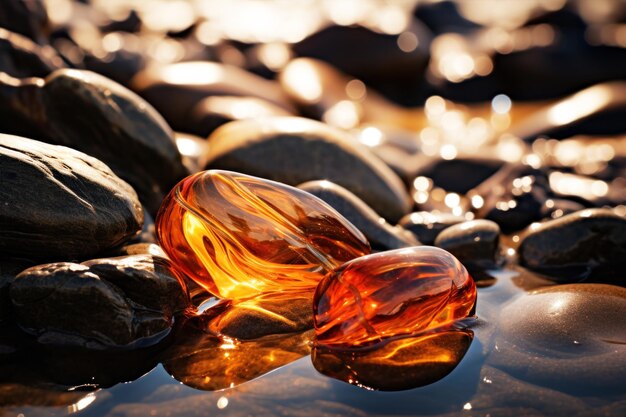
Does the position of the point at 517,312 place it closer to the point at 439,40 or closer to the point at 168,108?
the point at 168,108

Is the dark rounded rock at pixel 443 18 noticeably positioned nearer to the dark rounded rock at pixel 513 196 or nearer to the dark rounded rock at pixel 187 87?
the dark rounded rock at pixel 187 87

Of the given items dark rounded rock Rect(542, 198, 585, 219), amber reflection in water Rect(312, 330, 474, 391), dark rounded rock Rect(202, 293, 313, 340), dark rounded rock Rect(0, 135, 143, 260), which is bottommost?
dark rounded rock Rect(542, 198, 585, 219)

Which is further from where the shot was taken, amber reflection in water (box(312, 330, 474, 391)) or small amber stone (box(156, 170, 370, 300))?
small amber stone (box(156, 170, 370, 300))

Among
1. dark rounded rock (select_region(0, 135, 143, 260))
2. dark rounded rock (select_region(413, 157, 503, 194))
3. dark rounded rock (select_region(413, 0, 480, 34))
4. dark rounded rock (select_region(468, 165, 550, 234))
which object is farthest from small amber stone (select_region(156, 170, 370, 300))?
dark rounded rock (select_region(413, 0, 480, 34))

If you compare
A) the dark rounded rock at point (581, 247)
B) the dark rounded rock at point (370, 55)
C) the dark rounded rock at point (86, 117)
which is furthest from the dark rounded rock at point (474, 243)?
the dark rounded rock at point (370, 55)

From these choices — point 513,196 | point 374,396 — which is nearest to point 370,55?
point 513,196

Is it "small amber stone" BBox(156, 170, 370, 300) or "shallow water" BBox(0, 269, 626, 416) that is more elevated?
"small amber stone" BBox(156, 170, 370, 300)

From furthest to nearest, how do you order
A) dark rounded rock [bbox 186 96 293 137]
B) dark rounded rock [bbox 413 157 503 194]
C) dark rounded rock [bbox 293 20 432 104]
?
dark rounded rock [bbox 293 20 432 104]
dark rounded rock [bbox 186 96 293 137]
dark rounded rock [bbox 413 157 503 194]

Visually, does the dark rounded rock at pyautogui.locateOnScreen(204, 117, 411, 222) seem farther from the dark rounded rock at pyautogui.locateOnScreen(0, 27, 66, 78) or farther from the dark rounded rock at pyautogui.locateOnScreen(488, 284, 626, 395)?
the dark rounded rock at pyautogui.locateOnScreen(488, 284, 626, 395)
